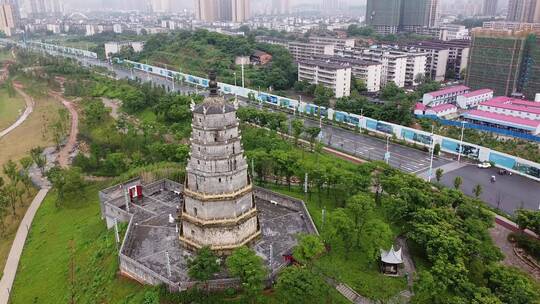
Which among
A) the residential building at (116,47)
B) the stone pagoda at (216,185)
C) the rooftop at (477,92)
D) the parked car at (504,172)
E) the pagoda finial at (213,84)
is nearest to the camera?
the pagoda finial at (213,84)

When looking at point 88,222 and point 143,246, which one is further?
point 88,222

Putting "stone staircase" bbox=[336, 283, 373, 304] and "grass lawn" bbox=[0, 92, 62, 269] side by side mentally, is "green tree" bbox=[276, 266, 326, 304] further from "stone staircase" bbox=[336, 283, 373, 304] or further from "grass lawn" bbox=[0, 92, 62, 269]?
"grass lawn" bbox=[0, 92, 62, 269]

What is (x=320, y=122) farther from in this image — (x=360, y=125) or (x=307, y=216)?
(x=307, y=216)

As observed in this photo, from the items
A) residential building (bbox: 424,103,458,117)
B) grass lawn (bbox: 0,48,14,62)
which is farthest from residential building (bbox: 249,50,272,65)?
grass lawn (bbox: 0,48,14,62)

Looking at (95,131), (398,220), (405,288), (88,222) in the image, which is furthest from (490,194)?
(95,131)

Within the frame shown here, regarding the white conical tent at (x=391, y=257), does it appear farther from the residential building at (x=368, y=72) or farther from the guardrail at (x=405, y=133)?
the residential building at (x=368, y=72)

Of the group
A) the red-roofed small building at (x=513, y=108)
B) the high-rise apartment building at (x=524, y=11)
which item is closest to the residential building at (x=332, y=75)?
the red-roofed small building at (x=513, y=108)
